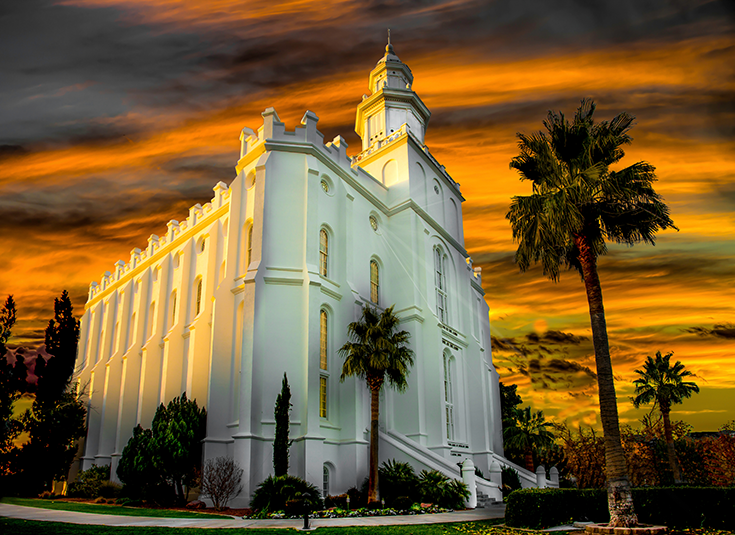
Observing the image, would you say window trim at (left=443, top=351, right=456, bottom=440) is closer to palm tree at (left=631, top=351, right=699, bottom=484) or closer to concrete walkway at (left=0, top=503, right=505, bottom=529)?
concrete walkway at (left=0, top=503, right=505, bottom=529)

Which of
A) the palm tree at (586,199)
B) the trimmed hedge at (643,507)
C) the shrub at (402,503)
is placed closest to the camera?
the trimmed hedge at (643,507)

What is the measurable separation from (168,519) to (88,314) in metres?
37.2

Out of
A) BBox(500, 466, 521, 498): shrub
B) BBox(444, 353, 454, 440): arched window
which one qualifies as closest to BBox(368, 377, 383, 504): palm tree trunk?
BBox(444, 353, 454, 440): arched window

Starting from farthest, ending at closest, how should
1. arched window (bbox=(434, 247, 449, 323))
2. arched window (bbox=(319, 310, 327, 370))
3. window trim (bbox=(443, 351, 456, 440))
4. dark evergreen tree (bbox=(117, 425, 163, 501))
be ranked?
arched window (bbox=(434, 247, 449, 323)), window trim (bbox=(443, 351, 456, 440)), arched window (bbox=(319, 310, 327, 370)), dark evergreen tree (bbox=(117, 425, 163, 501))

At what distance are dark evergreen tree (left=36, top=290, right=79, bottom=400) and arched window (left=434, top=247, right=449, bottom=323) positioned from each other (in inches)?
1098

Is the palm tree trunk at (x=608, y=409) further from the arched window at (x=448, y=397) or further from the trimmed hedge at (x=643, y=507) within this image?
the arched window at (x=448, y=397)

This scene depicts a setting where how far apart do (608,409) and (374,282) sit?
1682cm

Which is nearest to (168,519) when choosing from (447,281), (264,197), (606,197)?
(264,197)

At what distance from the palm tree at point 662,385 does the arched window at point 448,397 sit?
17456 mm

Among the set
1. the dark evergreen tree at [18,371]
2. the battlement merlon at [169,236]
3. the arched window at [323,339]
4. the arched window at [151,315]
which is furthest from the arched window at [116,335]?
the arched window at [323,339]

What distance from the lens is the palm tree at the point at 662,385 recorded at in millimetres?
37469

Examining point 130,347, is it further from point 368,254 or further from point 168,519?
point 168,519

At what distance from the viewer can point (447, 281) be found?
109ft

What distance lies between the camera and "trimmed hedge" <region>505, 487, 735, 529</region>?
39.8 ft
